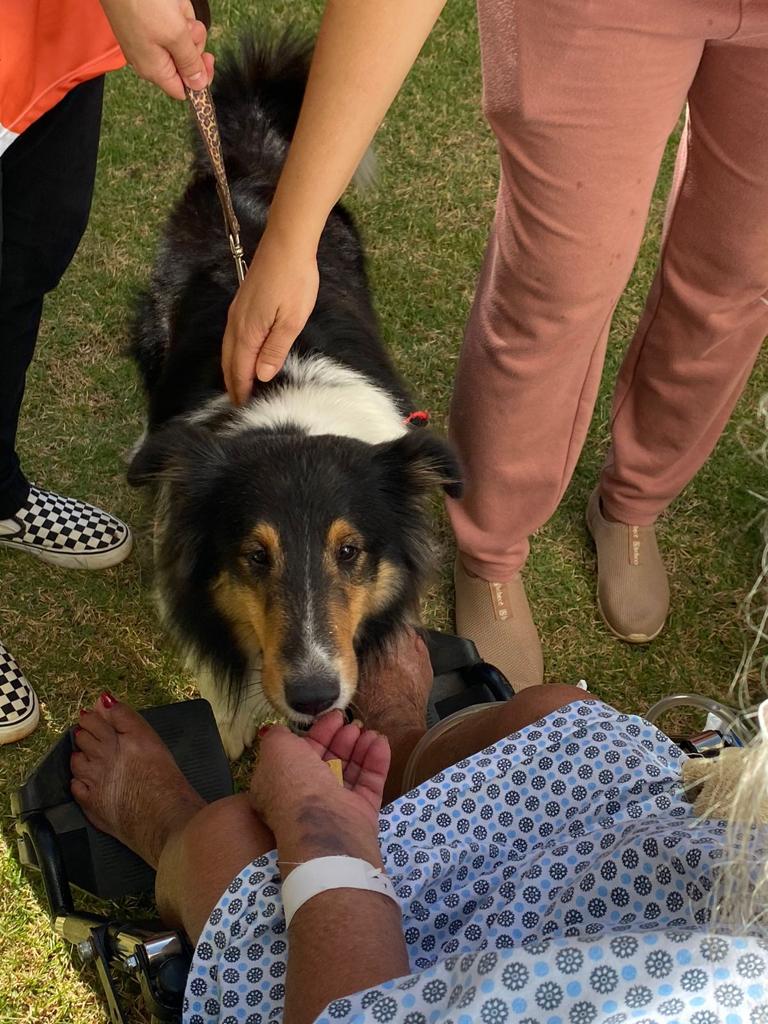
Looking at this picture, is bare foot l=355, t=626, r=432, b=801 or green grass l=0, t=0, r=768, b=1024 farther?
green grass l=0, t=0, r=768, b=1024

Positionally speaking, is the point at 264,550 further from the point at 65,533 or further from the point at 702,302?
the point at 702,302

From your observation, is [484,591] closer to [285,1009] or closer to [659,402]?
[659,402]

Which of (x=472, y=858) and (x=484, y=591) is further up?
(x=472, y=858)

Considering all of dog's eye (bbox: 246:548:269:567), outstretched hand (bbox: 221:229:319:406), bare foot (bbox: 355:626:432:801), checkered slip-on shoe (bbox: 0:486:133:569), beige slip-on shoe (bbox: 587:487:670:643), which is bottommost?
beige slip-on shoe (bbox: 587:487:670:643)

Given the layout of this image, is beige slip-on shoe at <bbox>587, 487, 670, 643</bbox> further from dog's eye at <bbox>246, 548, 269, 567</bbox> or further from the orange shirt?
the orange shirt

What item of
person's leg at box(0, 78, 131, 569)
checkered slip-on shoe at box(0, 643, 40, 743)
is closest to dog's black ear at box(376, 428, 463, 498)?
person's leg at box(0, 78, 131, 569)

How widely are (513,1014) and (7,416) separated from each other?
1733mm

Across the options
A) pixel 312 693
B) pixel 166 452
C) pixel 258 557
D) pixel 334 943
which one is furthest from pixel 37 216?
pixel 334 943

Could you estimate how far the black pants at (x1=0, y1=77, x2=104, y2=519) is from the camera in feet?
6.05

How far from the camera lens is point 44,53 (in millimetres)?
1641

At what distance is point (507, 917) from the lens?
48.8 inches

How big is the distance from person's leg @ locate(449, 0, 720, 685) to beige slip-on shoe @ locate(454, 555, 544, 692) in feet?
0.70

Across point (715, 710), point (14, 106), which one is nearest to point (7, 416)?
point (14, 106)

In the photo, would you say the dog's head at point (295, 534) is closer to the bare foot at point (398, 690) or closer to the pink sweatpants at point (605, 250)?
the bare foot at point (398, 690)
